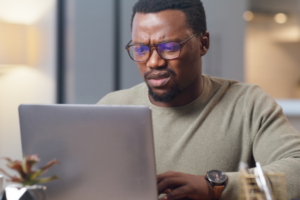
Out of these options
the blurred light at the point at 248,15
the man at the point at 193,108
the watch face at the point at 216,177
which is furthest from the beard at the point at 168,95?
the blurred light at the point at 248,15

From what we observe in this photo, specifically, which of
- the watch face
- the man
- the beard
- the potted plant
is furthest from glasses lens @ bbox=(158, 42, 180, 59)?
the potted plant

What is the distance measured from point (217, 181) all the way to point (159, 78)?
0.44 metres

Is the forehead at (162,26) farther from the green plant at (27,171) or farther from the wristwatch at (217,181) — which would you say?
the green plant at (27,171)

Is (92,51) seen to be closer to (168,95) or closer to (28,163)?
(168,95)

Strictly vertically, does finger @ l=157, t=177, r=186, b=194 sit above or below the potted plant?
below

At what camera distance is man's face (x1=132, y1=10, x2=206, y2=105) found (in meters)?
1.21

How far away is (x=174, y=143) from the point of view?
1.28 metres

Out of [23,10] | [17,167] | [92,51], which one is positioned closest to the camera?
[17,167]

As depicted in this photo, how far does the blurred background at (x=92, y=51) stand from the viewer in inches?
103

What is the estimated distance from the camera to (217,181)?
952mm

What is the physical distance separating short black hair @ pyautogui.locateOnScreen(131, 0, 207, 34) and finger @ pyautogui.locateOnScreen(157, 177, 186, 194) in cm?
59

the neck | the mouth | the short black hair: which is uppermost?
the short black hair

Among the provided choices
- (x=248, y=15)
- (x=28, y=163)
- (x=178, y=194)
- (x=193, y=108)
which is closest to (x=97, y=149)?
(x=28, y=163)

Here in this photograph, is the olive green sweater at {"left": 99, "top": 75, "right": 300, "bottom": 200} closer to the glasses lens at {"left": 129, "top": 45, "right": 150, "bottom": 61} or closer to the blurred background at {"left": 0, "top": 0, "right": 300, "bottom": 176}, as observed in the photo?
the glasses lens at {"left": 129, "top": 45, "right": 150, "bottom": 61}
